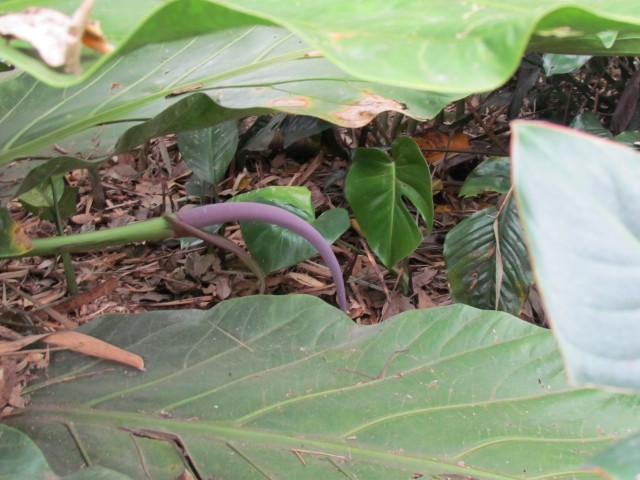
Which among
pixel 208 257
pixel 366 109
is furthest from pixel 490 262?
pixel 208 257

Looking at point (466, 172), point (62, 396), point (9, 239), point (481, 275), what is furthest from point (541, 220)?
point (466, 172)

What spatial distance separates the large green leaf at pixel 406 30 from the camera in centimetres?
29

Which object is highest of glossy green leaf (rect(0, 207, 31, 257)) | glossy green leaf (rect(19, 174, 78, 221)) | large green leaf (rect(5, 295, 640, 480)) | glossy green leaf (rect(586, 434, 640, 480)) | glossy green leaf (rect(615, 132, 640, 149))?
glossy green leaf (rect(586, 434, 640, 480))

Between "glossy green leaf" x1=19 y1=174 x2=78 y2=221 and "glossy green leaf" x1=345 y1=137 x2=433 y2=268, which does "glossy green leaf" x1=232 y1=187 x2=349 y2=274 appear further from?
"glossy green leaf" x1=19 y1=174 x2=78 y2=221

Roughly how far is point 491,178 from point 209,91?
0.67 meters

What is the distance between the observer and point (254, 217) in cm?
92

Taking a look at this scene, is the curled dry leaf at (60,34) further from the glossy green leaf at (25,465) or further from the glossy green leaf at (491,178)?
the glossy green leaf at (491,178)

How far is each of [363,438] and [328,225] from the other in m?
0.59

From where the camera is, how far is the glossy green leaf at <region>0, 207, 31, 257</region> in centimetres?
66

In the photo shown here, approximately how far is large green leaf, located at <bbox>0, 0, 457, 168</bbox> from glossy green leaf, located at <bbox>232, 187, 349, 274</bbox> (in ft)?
1.09

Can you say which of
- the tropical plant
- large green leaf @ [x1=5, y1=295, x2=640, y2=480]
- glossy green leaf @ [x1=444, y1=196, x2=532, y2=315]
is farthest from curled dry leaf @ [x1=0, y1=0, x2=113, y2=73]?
glossy green leaf @ [x1=444, y1=196, x2=532, y2=315]

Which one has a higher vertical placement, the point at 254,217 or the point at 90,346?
the point at 254,217

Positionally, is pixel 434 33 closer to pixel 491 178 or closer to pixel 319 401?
pixel 319 401

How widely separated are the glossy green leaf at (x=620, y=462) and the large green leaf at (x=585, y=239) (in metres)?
0.03
